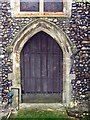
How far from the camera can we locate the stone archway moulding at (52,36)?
874cm

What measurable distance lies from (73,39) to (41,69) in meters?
1.43

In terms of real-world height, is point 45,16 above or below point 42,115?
above

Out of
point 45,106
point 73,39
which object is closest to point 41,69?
point 45,106

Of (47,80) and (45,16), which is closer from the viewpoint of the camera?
(45,16)

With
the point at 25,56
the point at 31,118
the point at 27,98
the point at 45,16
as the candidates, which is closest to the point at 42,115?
the point at 31,118

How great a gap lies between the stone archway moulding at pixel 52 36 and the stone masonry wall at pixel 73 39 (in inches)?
4.5

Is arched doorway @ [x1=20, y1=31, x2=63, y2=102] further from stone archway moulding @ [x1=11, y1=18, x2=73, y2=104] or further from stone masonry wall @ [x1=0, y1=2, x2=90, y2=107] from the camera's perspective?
stone masonry wall @ [x1=0, y1=2, x2=90, y2=107]

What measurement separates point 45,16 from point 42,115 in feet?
8.80

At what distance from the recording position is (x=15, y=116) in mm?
8461

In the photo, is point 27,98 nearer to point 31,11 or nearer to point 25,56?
point 25,56

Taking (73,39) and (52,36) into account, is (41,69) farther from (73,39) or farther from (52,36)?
(73,39)

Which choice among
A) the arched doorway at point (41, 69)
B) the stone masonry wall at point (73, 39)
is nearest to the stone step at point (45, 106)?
the arched doorway at point (41, 69)

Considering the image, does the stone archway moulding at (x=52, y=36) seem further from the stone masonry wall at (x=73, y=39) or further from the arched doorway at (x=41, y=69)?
the arched doorway at (x=41, y=69)

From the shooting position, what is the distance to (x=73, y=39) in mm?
8820
